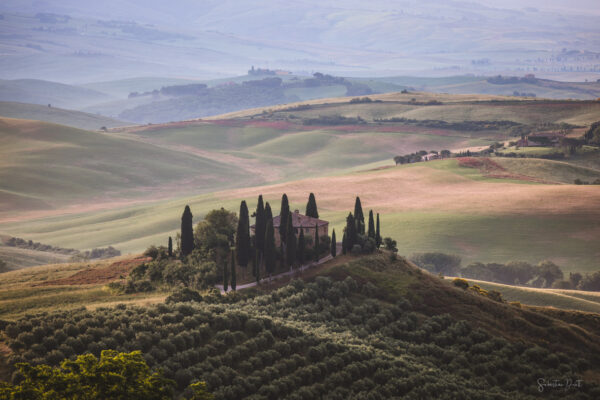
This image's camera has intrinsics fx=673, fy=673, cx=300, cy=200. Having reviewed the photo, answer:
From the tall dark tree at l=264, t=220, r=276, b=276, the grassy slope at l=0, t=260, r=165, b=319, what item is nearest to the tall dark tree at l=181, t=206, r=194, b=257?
the tall dark tree at l=264, t=220, r=276, b=276

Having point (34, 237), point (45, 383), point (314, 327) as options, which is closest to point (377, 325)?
point (314, 327)

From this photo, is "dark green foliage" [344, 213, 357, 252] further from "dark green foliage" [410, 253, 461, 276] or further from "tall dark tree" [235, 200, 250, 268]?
"dark green foliage" [410, 253, 461, 276]

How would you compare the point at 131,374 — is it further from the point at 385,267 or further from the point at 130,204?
the point at 130,204

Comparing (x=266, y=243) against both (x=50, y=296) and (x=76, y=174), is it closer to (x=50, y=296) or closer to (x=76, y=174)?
(x=50, y=296)

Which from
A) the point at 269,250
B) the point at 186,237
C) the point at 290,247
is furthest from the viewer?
the point at 186,237

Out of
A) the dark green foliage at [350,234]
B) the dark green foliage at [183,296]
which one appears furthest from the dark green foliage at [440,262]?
the dark green foliage at [183,296]

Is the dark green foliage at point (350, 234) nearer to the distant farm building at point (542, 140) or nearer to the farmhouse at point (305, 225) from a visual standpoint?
the farmhouse at point (305, 225)

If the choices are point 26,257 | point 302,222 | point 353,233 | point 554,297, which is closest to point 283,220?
point 302,222
